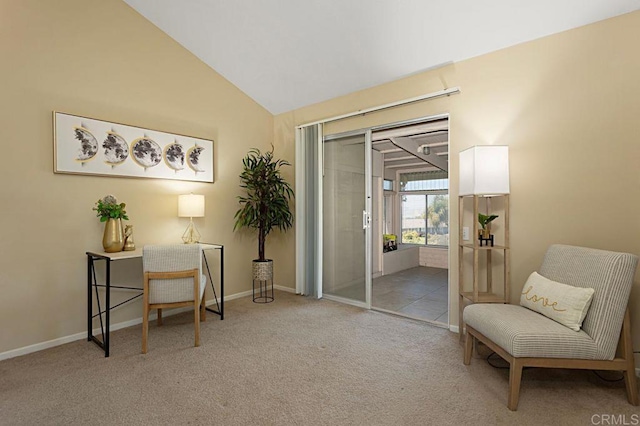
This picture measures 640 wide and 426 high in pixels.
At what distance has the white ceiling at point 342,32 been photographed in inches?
104

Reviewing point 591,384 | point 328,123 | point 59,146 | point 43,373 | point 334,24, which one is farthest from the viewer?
point 328,123

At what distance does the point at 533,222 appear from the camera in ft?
9.41

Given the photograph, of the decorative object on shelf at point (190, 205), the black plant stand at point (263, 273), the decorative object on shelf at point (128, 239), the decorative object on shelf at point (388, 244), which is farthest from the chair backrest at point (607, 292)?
the decorative object on shelf at point (388, 244)

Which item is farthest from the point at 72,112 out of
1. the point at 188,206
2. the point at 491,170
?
the point at 491,170

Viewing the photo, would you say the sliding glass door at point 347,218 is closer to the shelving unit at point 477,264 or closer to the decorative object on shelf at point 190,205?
the shelving unit at point 477,264

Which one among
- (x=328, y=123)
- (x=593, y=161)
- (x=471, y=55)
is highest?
(x=471, y=55)

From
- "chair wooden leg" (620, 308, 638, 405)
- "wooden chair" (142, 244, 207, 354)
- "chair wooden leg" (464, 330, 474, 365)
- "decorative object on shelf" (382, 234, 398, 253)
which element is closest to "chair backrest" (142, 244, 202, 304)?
"wooden chair" (142, 244, 207, 354)

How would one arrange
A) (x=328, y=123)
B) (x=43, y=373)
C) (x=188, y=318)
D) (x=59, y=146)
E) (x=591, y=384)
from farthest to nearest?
(x=328, y=123) < (x=188, y=318) < (x=59, y=146) < (x=43, y=373) < (x=591, y=384)

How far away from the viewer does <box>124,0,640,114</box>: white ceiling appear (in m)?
2.65

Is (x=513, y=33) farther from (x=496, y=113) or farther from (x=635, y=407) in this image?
(x=635, y=407)

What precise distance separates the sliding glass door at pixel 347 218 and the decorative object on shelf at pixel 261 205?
598 millimetres

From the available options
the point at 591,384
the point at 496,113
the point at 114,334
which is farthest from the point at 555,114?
the point at 114,334

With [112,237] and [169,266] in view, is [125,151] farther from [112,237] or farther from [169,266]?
[169,266]

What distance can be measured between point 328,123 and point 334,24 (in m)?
1.36
